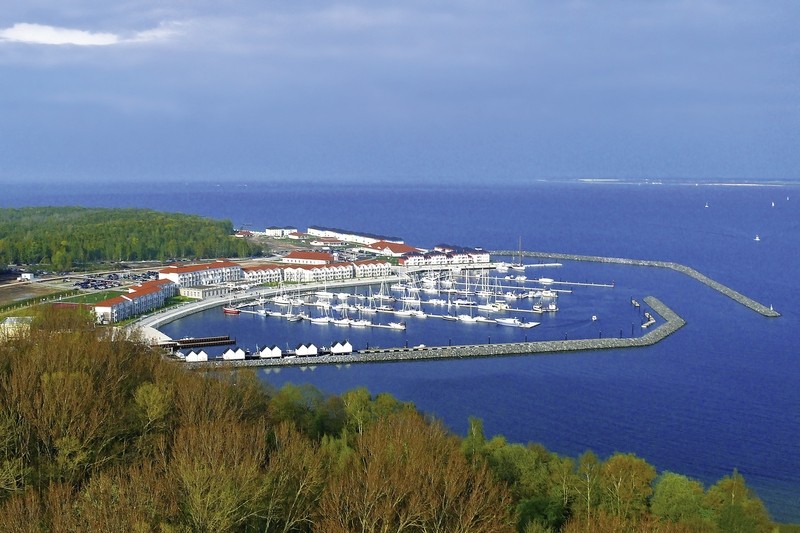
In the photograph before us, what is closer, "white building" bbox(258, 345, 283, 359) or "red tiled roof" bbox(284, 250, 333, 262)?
"white building" bbox(258, 345, 283, 359)

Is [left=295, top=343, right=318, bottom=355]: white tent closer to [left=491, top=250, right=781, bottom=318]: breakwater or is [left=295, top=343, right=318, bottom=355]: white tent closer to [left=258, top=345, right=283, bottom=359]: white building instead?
[left=258, top=345, right=283, bottom=359]: white building

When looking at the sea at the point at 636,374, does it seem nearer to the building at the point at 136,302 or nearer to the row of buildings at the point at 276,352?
the row of buildings at the point at 276,352

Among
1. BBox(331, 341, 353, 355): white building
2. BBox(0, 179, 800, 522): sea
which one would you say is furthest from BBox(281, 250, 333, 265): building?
BBox(331, 341, 353, 355): white building

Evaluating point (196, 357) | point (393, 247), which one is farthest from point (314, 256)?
point (196, 357)

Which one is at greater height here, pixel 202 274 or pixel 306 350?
pixel 202 274

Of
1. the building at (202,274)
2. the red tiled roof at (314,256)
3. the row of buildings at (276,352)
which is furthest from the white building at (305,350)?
the red tiled roof at (314,256)

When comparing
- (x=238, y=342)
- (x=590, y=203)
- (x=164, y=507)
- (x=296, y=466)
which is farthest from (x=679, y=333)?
(x=590, y=203)

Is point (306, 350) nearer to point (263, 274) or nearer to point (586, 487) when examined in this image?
point (263, 274)
